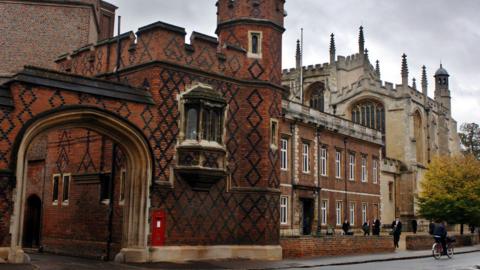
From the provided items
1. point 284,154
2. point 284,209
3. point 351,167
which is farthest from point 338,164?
point 284,209

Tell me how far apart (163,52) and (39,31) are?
49.0ft

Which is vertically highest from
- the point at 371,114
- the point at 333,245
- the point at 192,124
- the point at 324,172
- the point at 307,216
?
the point at 371,114

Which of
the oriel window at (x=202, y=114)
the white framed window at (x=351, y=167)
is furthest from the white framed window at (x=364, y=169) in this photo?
the oriel window at (x=202, y=114)

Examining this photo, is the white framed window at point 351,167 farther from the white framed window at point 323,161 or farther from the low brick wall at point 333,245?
the low brick wall at point 333,245

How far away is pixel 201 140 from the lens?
21.4 metres

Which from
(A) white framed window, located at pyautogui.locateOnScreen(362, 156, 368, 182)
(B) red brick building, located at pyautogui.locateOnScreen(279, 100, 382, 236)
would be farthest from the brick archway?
(A) white framed window, located at pyautogui.locateOnScreen(362, 156, 368, 182)

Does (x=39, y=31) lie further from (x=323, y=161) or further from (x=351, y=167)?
(x=351, y=167)

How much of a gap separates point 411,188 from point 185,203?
37.3 metres

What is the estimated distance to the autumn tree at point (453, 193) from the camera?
40000 millimetres

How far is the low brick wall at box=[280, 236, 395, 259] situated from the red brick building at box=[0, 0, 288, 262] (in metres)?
1.07

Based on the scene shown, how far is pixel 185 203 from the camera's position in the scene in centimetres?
2128

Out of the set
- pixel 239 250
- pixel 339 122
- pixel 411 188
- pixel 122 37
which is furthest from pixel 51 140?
pixel 411 188

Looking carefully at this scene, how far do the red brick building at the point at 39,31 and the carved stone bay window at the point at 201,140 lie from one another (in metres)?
14.4

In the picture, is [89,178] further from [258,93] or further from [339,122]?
[339,122]
